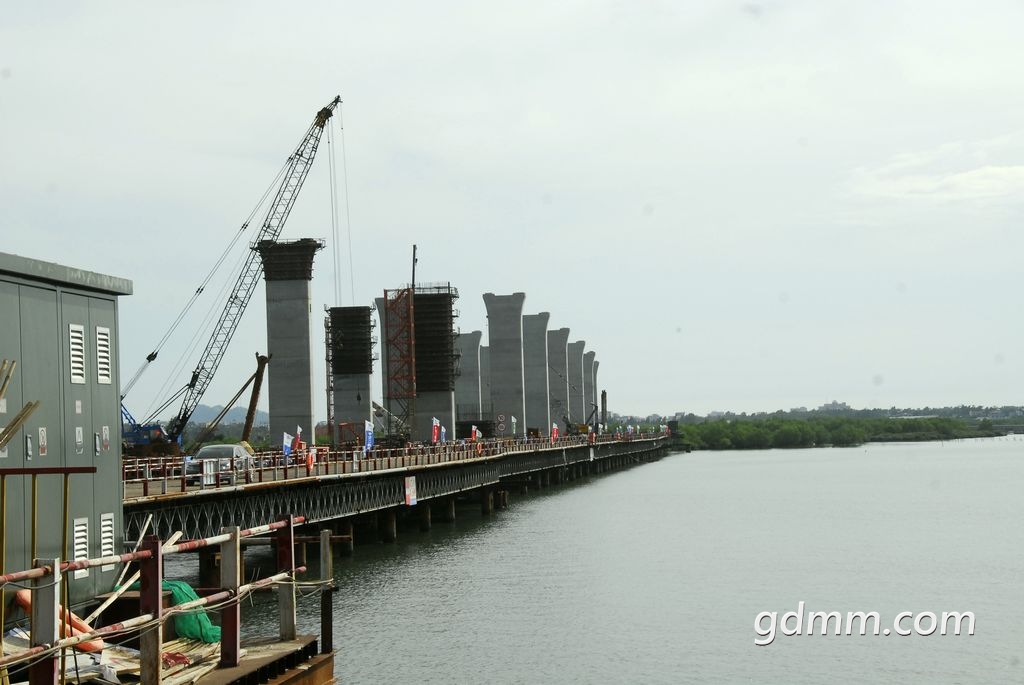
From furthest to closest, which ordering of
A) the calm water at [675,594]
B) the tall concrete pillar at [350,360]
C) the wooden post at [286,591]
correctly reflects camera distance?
the tall concrete pillar at [350,360] < the calm water at [675,594] < the wooden post at [286,591]

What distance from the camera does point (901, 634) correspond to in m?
35.1

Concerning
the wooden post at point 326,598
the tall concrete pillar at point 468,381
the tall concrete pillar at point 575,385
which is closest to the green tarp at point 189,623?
the wooden post at point 326,598

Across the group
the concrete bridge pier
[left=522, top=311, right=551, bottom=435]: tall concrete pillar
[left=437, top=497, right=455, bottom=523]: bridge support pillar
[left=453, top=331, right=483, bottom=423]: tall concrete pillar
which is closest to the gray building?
[left=437, top=497, right=455, bottom=523]: bridge support pillar

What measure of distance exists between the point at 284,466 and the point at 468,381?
94255 mm

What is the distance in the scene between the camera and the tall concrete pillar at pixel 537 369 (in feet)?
487

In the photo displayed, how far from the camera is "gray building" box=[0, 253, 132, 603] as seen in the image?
68.9 ft

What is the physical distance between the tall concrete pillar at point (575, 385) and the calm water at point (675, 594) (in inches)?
4267

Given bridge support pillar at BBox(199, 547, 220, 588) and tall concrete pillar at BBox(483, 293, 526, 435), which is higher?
tall concrete pillar at BBox(483, 293, 526, 435)

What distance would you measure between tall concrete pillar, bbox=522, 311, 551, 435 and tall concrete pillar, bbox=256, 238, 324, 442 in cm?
6424

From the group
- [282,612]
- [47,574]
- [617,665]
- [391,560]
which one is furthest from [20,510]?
[391,560]

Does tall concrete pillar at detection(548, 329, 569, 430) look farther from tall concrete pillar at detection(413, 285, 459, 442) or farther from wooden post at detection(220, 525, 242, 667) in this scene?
wooden post at detection(220, 525, 242, 667)

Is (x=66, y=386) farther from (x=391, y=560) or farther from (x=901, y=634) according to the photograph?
(x=391, y=560)

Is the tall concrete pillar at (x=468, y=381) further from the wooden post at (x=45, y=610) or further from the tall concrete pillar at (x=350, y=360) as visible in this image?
the wooden post at (x=45, y=610)

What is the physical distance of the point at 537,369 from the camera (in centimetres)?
15050
